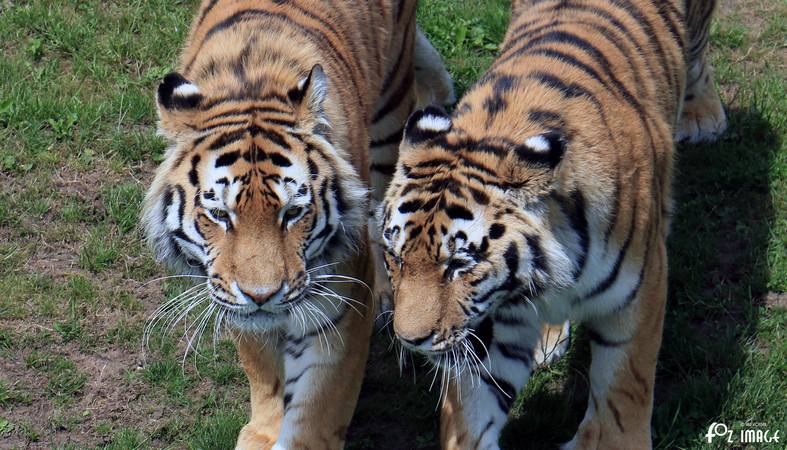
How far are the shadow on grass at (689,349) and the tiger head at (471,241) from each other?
1.03 metres

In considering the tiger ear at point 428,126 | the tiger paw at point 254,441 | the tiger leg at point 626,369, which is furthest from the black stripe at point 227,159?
the tiger leg at point 626,369

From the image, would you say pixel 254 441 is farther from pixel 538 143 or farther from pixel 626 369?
pixel 538 143

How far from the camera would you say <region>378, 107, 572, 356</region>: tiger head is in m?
3.07

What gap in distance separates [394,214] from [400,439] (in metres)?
1.20

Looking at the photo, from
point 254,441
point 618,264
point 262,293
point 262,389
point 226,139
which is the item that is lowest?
point 254,441

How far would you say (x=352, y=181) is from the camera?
3.49m

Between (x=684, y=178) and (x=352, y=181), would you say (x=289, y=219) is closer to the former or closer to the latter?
(x=352, y=181)

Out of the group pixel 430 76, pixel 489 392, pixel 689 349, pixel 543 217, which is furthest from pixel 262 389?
pixel 430 76

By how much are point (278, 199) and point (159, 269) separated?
1.64m

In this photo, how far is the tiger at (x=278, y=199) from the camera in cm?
324

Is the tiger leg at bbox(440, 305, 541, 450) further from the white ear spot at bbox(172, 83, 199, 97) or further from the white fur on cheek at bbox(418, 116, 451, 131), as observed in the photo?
the white ear spot at bbox(172, 83, 199, 97)

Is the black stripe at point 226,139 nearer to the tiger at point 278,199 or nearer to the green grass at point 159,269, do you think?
the tiger at point 278,199

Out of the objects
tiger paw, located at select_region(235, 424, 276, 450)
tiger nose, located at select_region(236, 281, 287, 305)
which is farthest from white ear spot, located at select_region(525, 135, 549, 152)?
tiger paw, located at select_region(235, 424, 276, 450)

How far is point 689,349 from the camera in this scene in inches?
166
